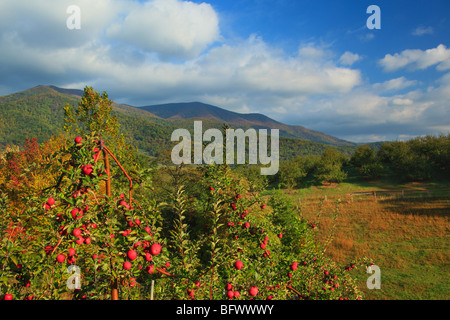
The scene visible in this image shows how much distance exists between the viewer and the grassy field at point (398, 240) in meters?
10.6

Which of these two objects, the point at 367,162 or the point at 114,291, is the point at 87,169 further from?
the point at 367,162

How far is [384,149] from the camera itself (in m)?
47.2

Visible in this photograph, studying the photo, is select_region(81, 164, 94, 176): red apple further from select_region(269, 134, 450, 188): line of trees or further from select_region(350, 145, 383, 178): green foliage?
select_region(350, 145, 383, 178): green foliage

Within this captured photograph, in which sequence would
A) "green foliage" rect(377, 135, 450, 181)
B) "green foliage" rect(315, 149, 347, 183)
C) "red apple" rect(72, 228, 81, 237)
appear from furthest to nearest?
1. "green foliage" rect(315, 149, 347, 183)
2. "green foliage" rect(377, 135, 450, 181)
3. "red apple" rect(72, 228, 81, 237)

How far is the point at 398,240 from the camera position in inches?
641

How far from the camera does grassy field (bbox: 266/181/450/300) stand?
34.9ft

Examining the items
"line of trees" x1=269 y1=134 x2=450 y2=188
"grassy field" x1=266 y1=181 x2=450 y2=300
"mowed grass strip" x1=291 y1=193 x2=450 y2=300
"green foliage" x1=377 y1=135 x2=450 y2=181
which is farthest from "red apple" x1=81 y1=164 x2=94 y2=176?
"green foliage" x1=377 y1=135 x2=450 y2=181

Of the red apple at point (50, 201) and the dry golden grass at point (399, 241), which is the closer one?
the red apple at point (50, 201)

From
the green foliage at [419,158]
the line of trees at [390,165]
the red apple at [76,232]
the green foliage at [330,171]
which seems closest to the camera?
the red apple at [76,232]

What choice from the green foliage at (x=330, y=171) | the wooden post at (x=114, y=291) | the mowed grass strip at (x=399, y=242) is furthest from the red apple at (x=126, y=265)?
the green foliage at (x=330, y=171)

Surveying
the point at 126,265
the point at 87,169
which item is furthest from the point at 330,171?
the point at 87,169

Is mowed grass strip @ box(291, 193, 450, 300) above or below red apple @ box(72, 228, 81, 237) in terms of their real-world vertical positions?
below

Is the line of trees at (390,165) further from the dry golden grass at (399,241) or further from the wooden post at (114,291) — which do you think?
the wooden post at (114,291)
